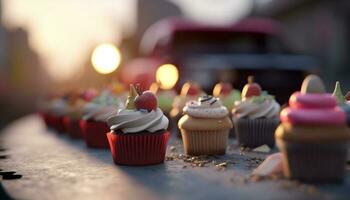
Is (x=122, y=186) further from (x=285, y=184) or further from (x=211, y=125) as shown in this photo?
(x=211, y=125)

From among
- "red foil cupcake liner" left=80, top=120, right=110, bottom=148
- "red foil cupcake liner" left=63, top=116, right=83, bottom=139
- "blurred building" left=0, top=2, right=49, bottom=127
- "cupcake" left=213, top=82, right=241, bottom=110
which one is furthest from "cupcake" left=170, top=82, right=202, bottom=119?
"blurred building" left=0, top=2, right=49, bottom=127

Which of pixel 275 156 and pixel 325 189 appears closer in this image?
pixel 325 189

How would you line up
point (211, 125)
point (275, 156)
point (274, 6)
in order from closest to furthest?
point (275, 156) < point (211, 125) < point (274, 6)

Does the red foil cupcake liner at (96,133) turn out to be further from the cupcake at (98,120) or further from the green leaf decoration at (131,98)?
the green leaf decoration at (131,98)

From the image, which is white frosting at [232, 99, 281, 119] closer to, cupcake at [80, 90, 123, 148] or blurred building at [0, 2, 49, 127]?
cupcake at [80, 90, 123, 148]

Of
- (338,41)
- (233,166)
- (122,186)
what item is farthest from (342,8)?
(122,186)

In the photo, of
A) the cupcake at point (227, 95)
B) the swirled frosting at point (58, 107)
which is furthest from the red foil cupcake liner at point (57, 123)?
the cupcake at point (227, 95)
